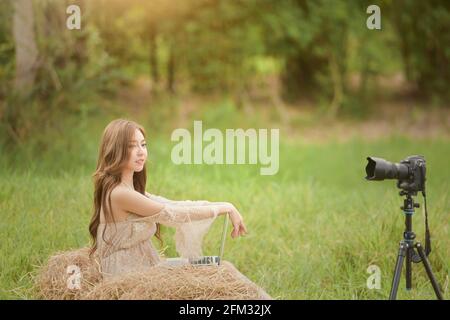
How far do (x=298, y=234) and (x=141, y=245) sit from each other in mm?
1738

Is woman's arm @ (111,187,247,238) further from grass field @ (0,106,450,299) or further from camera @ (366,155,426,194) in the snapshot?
grass field @ (0,106,450,299)

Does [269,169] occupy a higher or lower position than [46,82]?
lower

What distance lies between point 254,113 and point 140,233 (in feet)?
20.5

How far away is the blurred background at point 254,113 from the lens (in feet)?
12.6

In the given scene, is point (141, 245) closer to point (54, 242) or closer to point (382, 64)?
point (54, 242)

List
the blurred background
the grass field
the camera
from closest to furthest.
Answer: the camera < the grass field < the blurred background

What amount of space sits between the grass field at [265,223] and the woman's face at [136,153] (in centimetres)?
87

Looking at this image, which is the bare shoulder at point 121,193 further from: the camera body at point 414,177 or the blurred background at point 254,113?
the camera body at point 414,177

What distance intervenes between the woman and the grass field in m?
0.62

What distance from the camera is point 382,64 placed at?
408 inches

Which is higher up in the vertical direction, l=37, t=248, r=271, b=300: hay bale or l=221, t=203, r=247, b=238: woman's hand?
l=221, t=203, r=247, b=238: woman's hand

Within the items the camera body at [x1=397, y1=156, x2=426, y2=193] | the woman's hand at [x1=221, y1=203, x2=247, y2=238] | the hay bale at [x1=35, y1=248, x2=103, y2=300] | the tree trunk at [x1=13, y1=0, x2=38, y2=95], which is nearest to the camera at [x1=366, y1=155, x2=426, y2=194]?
the camera body at [x1=397, y1=156, x2=426, y2=193]

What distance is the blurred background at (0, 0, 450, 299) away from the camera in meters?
3.85
